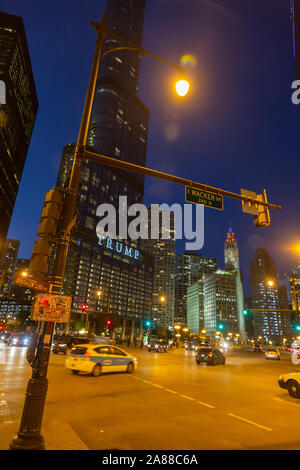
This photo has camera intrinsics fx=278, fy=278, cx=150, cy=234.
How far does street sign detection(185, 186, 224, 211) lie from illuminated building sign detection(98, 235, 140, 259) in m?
140

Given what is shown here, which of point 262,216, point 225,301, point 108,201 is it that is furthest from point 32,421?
point 225,301

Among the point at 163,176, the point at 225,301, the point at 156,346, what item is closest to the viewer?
the point at 163,176

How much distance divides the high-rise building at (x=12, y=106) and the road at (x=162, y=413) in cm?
13000

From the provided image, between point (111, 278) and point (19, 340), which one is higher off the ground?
point (111, 278)

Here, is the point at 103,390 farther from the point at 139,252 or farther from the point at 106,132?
the point at 106,132

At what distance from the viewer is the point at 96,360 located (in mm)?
14828

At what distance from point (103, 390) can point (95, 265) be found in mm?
131050

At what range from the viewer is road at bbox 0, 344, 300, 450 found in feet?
19.2

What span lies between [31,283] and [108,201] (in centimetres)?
16032

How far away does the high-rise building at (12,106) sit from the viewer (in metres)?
120

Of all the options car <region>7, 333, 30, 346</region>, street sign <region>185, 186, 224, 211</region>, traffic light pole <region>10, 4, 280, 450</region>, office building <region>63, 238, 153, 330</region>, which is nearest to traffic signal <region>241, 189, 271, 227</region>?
street sign <region>185, 186, 224, 211</region>

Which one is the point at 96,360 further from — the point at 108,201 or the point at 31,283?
the point at 108,201

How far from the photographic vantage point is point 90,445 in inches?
213

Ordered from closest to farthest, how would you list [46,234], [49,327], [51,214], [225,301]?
[49,327] < [46,234] < [51,214] < [225,301]
